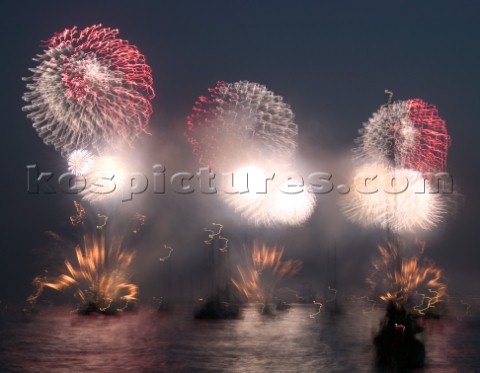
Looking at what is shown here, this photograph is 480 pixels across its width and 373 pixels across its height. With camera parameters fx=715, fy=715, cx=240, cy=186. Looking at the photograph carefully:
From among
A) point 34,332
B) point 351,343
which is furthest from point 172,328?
point 351,343

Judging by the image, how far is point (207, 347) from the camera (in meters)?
34.4

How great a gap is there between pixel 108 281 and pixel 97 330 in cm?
935

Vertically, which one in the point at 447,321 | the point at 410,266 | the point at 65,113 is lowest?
the point at 447,321

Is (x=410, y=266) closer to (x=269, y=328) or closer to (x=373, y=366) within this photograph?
(x=269, y=328)

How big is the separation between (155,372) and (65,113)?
15224 millimetres

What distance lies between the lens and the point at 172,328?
4812cm

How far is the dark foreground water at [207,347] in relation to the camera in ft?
88.6

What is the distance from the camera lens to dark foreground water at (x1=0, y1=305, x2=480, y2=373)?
27.0m

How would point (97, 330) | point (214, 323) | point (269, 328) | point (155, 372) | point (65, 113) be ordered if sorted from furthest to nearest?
1. point (214, 323)
2. point (269, 328)
3. point (97, 330)
4. point (65, 113)
5. point (155, 372)

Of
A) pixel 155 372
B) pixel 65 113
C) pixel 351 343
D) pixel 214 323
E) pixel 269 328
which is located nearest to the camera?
pixel 155 372

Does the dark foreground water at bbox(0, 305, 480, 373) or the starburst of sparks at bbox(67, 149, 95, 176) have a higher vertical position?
the starburst of sparks at bbox(67, 149, 95, 176)

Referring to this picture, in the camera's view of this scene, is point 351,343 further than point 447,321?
No

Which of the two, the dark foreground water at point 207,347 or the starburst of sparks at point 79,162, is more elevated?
the starburst of sparks at point 79,162

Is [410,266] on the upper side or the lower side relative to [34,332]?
upper
